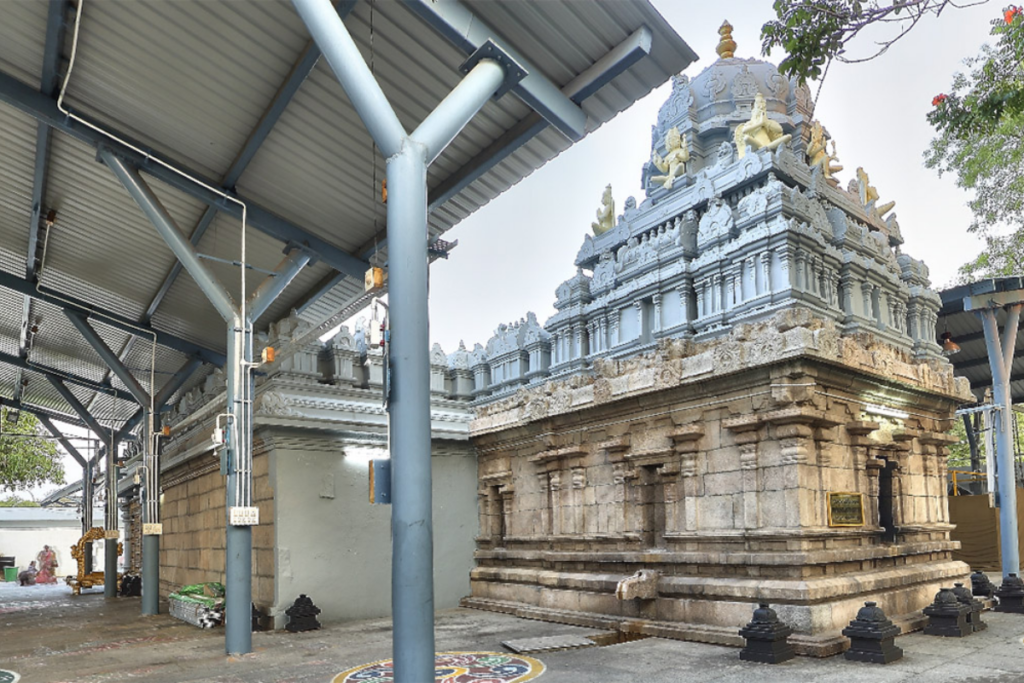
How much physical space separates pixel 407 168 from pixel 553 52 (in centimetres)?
298

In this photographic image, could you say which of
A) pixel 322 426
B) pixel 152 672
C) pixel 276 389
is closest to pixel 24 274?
pixel 276 389

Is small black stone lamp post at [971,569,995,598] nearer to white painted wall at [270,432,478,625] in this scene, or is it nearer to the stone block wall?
white painted wall at [270,432,478,625]

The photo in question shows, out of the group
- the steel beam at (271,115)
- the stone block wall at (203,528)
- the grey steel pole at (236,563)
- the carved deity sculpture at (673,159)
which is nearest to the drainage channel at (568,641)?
the grey steel pole at (236,563)

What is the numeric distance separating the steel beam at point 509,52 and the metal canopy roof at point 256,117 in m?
0.04

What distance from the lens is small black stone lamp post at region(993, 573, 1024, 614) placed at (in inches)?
535

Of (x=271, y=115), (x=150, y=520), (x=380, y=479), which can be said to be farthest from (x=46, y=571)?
(x=380, y=479)

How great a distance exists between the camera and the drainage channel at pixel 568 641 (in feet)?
37.8

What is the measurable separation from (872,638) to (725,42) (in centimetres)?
1492

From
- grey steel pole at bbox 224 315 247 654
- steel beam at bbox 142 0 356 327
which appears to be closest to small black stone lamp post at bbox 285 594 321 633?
grey steel pole at bbox 224 315 247 654

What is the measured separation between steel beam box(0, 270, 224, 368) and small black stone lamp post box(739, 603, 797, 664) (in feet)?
50.9

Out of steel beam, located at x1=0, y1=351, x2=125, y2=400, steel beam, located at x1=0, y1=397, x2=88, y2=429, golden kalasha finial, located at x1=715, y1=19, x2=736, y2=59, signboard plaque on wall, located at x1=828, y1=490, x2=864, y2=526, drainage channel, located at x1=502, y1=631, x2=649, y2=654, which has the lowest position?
drainage channel, located at x1=502, y1=631, x2=649, y2=654

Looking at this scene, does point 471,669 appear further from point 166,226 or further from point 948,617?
point 166,226

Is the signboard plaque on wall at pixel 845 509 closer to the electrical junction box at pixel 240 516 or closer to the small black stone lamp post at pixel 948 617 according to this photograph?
the small black stone lamp post at pixel 948 617

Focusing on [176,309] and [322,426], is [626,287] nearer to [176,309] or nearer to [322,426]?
[322,426]
